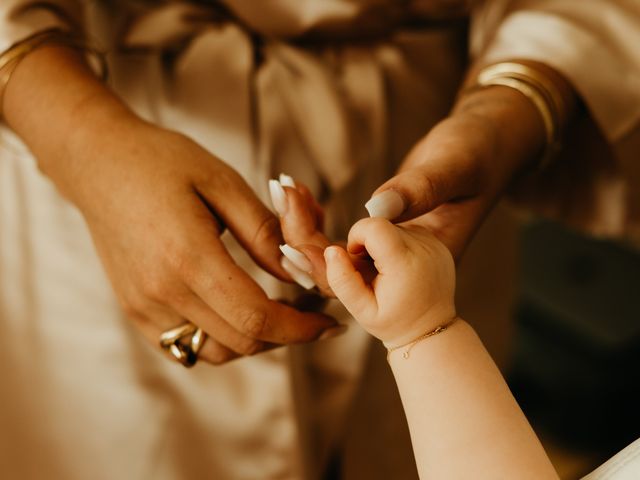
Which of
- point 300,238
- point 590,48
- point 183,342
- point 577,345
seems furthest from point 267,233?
point 577,345

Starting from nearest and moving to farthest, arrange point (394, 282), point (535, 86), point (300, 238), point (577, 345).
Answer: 1. point (394, 282)
2. point (300, 238)
3. point (535, 86)
4. point (577, 345)

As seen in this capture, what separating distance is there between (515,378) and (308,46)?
1041 mm

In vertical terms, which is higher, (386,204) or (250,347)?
(386,204)

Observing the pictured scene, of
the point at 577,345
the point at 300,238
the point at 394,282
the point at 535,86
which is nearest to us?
the point at 394,282

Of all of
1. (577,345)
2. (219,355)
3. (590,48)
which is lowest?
(577,345)

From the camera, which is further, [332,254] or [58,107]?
[58,107]

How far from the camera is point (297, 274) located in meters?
0.57

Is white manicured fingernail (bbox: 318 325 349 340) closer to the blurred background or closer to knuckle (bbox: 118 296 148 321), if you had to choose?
knuckle (bbox: 118 296 148 321)

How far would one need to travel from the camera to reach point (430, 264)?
1.56 feet

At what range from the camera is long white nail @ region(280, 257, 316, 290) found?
57 centimetres

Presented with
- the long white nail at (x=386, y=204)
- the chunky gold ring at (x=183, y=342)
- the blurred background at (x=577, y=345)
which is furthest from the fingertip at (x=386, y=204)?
the blurred background at (x=577, y=345)

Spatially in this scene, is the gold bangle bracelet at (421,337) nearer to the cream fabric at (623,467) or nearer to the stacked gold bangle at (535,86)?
the cream fabric at (623,467)

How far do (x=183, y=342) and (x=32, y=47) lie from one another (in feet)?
1.00

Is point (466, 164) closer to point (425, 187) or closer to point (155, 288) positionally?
point (425, 187)
